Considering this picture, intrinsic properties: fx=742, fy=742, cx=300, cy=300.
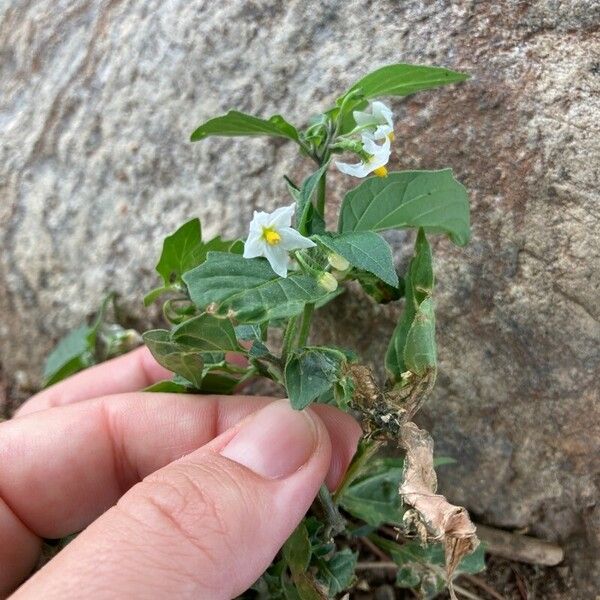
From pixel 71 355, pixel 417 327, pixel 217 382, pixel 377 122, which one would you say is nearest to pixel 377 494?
pixel 217 382

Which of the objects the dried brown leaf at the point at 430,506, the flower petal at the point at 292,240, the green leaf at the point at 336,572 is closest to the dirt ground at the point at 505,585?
the green leaf at the point at 336,572

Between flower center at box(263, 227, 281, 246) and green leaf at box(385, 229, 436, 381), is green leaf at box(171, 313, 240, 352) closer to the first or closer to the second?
flower center at box(263, 227, 281, 246)

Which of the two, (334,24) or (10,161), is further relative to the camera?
(10,161)

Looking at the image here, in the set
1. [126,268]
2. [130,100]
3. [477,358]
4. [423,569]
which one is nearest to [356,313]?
[477,358]

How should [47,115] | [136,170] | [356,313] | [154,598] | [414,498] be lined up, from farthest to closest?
[47,115], [136,170], [356,313], [414,498], [154,598]

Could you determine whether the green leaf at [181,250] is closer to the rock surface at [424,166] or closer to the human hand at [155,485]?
the human hand at [155,485]

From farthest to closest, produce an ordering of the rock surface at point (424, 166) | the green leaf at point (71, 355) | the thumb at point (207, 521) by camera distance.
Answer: the green leaf at point (71, 355), the rock surface at point (424, 166), the thumb at point (207, 521)

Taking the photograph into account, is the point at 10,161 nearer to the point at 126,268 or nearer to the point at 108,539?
the point at 126,268
